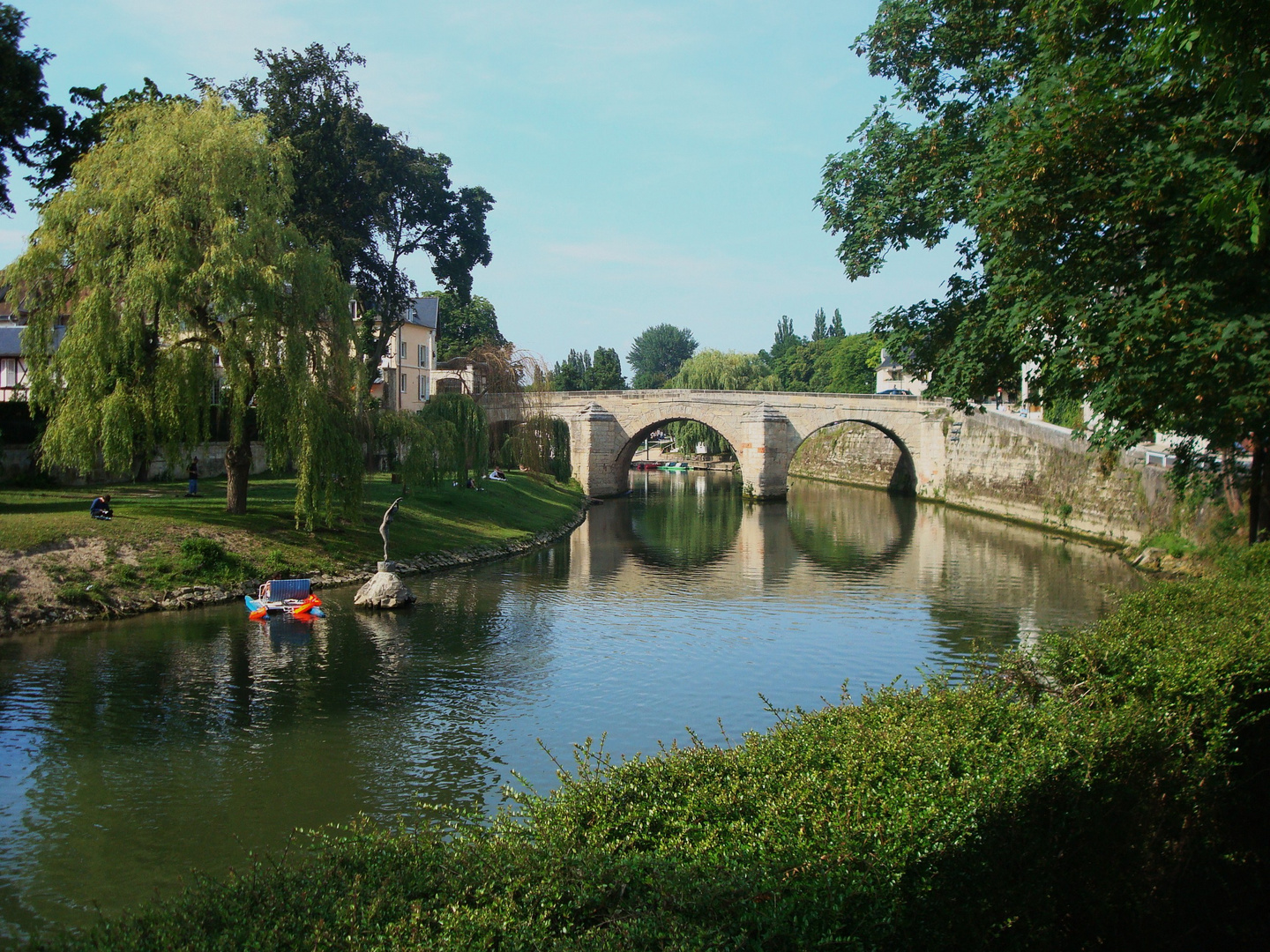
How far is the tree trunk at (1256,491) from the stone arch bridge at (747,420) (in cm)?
3279

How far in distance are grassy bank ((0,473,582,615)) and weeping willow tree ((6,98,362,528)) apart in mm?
1232

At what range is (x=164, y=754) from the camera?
489 inches

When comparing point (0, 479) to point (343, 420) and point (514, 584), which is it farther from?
point (514, 584)

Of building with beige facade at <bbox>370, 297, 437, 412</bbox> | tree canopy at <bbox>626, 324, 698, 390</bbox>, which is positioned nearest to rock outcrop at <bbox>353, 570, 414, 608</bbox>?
building with beige facade at <bbox>370, 297, 437, 412</bbox>

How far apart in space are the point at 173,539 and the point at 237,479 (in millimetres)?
2992

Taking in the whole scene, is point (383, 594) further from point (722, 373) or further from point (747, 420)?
point (722, 373)

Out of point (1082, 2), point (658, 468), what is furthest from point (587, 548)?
point (658, 468)

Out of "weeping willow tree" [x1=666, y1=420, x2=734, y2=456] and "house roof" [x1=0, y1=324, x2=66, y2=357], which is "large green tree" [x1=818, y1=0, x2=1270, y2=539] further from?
"weeping willow tree" [x1=666, y1=420, x2=734, y2=456]

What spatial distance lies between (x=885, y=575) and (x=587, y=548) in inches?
426

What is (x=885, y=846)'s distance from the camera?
483 cm

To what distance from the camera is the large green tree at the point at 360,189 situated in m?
37.5

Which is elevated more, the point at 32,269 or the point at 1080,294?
the point at 32,269

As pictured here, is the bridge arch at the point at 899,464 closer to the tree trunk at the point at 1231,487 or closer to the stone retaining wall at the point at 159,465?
the tree trunk at the point at 1231,487

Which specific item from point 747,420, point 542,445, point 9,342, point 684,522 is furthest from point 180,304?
point 747,420
